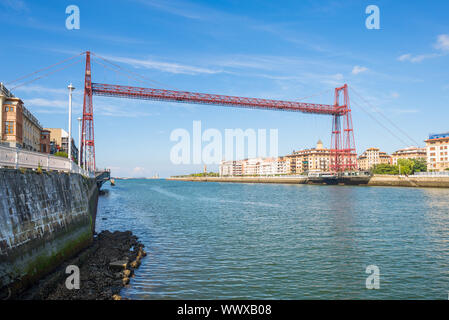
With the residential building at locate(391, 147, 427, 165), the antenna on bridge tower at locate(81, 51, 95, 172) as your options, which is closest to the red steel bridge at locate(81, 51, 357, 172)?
the antenna on bridge tower at locate(81, 51, 95, 172)

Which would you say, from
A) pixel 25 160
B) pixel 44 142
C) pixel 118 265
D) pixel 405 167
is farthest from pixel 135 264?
pixel 405 167

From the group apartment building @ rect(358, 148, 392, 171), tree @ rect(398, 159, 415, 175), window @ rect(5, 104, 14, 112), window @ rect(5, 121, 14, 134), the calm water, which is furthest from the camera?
apartment building @ rect(358, 148, 392, 171)

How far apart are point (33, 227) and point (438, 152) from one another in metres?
107

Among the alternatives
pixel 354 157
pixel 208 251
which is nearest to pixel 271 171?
pixel 354 157

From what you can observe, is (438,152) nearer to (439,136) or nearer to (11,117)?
(439,136)

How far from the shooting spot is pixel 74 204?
42.1ft

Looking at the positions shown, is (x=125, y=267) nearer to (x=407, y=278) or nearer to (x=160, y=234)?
(x=160, y=234)

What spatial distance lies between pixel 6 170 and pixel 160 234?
11258mm

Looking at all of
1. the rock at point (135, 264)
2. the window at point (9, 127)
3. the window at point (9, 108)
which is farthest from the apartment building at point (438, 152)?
the rock at point (135, 264)

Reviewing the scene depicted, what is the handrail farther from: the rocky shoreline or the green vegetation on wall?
the green vegetation on wall

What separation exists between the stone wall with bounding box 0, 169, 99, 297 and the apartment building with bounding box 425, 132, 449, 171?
101 metres

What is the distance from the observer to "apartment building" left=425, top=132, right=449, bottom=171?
91.9 m

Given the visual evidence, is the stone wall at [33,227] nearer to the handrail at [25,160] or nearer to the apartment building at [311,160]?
the handrail at [25,160]

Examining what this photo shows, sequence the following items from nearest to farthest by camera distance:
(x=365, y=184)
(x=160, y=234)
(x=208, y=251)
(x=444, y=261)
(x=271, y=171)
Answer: (x=444, y=261)
(x=208, y=251)
(x=160, y=234)
(x=365, y=184)
(x=271, y=171)
